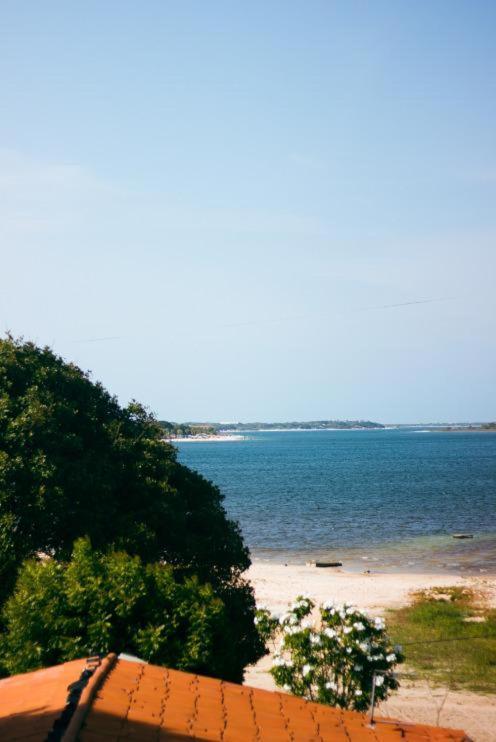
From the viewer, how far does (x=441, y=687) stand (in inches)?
813

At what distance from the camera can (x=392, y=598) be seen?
34688 mm

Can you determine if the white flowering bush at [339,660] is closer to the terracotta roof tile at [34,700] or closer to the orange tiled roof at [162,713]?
the orange tiled roof at [162,713]

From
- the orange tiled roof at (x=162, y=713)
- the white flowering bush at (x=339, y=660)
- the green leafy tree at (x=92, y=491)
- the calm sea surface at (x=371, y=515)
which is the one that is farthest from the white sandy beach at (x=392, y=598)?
the orange tiled roof at (x=162, y=713)

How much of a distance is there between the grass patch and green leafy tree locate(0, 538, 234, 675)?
41.4 feet

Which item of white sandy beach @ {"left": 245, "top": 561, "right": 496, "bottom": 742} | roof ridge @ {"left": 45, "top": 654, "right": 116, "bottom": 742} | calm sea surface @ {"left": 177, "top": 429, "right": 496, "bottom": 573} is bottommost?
calm sea surface @ {"left": 177, "top": 429, "right": 496, "bottom": 573}

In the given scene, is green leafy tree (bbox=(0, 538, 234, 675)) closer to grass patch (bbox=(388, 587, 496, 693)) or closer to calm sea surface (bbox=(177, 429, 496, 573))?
grass patch (bbox=(388, 587, 496, 693))

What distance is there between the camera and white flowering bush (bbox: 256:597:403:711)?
13992 millimetres

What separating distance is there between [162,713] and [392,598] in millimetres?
28288

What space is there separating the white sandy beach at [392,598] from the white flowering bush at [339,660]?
1910 millimetres

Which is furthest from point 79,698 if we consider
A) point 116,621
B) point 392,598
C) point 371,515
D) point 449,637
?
point 371,515

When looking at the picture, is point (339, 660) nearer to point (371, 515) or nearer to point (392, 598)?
point (392, 598)

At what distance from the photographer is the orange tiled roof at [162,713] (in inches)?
324

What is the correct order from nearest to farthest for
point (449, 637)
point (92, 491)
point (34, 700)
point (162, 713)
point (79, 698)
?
point (79, 698), point (162, 713), point (34, 700), point (92, 491), point (449, 637)

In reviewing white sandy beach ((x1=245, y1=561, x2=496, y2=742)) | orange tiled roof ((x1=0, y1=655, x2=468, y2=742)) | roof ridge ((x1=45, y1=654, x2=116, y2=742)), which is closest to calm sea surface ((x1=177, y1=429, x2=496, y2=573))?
white sandy beach ((x1=245, y1=561, x2=496, y2=742))
